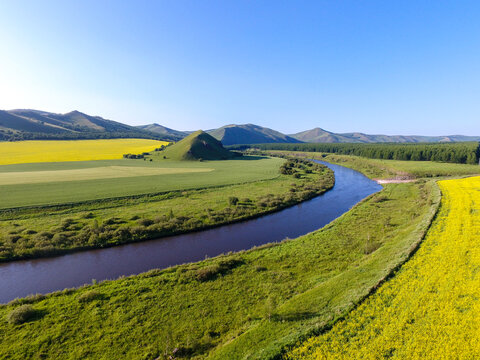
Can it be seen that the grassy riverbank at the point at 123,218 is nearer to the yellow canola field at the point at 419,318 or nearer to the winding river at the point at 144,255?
the winding river at the point at 144,255

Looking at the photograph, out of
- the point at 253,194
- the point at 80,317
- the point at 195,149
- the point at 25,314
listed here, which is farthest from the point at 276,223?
the point at 195,149

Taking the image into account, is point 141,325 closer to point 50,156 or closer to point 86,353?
point 86,353

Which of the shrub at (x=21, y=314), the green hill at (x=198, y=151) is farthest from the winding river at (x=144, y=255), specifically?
the green hill at (x=198, y=151)

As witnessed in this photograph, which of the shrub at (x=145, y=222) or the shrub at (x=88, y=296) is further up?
the shrub at (x=145, y=222)

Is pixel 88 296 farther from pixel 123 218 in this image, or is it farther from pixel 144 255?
pixel 123 218

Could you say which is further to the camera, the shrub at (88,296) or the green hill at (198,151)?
the green hill at (198,151)

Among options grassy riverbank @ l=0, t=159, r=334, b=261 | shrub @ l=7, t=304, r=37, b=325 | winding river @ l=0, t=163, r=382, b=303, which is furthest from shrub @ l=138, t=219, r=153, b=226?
shrub @ l=7, t=304, r=37, b=325

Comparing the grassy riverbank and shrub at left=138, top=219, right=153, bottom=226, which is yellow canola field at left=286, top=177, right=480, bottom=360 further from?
shrub at left=138, top=219, right=153, bottom=226
